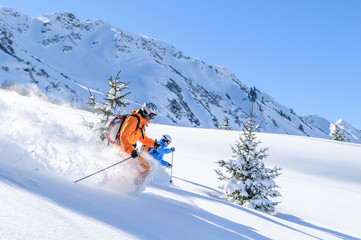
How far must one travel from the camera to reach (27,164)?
4.34m

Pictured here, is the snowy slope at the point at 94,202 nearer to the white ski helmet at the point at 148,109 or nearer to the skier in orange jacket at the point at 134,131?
the skier in orange jacket at the point at 134,131

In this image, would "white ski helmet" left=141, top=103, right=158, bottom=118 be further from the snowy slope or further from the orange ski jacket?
the snowy slope

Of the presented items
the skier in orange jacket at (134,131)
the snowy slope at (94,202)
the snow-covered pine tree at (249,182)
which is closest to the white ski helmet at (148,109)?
the skier in orange jacket at (134,131)

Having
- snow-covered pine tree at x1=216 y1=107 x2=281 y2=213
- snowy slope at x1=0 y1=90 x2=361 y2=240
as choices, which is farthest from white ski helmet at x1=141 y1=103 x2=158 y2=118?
snow-covered pine tree at x1=216 y1=107 x2=281 y2=213

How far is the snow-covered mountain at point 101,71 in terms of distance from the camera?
79.2m

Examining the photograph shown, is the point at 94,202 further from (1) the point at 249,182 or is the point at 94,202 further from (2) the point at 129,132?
(1) the point at 249,182

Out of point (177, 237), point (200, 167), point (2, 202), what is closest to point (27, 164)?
point (2, 202)

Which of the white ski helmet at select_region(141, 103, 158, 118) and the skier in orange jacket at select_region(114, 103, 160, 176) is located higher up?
the white ski helmet at select_region(141, 103, 158, 118)

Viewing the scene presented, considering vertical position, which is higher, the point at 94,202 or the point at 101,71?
the point at 101,71

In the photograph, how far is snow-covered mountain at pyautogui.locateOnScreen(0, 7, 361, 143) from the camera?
79188 millimetres

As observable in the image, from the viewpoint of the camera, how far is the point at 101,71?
116188 millimetres

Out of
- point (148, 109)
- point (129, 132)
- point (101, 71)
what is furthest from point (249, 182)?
point (101, 71)

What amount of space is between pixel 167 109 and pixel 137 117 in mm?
98325

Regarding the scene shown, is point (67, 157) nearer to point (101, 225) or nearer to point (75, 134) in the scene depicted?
point (75, 134)
